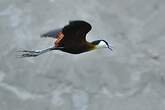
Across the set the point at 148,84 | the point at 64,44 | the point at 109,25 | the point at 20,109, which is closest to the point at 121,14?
the point at 109,25

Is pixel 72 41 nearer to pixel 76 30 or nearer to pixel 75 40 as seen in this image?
pixel 75 40

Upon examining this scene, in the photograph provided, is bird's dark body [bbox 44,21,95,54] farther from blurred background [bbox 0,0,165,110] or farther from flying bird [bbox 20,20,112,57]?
blurred background [bbox 0,0,165,110]

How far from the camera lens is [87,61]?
33.8ft

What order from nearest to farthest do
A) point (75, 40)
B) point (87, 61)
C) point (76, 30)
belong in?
point (76, 30)
point (75, 40)
point (87, 61)

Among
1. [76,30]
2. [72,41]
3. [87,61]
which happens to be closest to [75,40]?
[72,41]

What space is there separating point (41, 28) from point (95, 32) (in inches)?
23.9

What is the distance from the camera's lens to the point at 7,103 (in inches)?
402

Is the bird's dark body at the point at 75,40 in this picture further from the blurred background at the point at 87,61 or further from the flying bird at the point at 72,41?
the blurred background at the point at 87,61

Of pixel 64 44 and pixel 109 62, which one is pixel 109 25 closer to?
pixel 109 62

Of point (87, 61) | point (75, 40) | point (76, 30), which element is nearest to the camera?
point (76, 30)

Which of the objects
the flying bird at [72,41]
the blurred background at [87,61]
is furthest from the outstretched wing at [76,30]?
the blurred background at [87,61]

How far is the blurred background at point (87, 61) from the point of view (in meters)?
10.2

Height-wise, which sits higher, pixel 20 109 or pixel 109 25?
pixel 109 25

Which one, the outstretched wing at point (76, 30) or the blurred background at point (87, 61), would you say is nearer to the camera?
the outstretched wing at point (76, 30)
